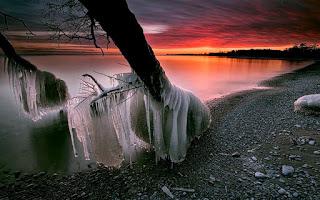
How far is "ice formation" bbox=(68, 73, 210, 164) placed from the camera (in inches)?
200

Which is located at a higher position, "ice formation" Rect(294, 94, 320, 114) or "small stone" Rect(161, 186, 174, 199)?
"ice formation" Rect(294, 94, 320, 114)

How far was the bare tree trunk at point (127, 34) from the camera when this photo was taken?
9.54 feet

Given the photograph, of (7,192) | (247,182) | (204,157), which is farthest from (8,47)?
(247,182)

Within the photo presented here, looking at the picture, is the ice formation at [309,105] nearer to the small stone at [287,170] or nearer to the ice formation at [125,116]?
the small stone at [287,170]

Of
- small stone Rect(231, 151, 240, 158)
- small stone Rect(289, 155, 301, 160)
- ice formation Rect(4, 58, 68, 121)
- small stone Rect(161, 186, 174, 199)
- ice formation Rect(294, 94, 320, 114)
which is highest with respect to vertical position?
ice formation Rect(4, 58, 68, 121)

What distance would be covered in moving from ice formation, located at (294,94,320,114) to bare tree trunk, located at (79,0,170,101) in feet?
22.4

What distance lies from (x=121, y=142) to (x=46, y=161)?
3.21 meters

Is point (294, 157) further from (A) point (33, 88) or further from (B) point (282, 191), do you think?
(A) point (33, 88)

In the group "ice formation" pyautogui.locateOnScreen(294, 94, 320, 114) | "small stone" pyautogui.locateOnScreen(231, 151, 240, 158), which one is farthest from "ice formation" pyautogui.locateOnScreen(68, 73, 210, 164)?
"ice formation" pyautogui.locateOnScreen(294, 94, 320, 114)

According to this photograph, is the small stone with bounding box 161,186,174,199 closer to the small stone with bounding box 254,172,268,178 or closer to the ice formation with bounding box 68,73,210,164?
the ice formation with bounding box 68,73,210,164

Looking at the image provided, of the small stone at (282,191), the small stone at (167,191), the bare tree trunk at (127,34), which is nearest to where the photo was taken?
the bare tree trunk at (127,34)

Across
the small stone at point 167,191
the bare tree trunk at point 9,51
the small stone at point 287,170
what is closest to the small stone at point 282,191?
the small stone at point 287,170

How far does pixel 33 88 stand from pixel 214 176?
19.1 ft

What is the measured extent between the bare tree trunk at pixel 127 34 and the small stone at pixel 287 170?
340cm
